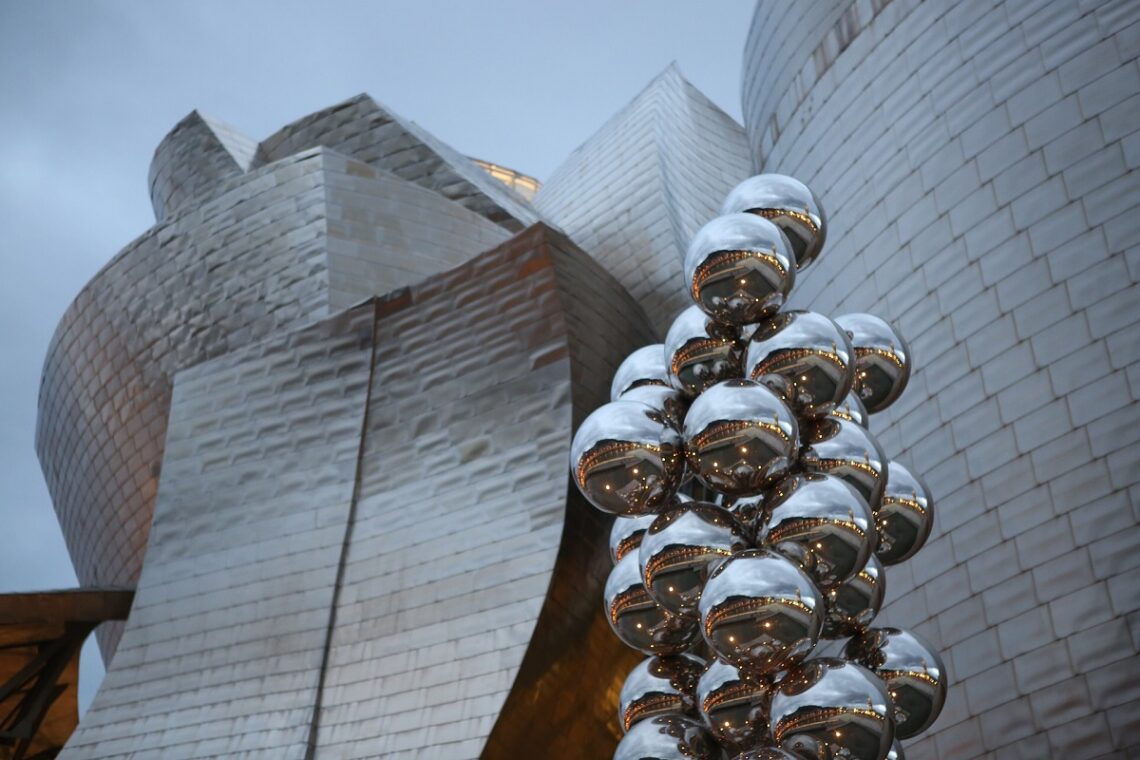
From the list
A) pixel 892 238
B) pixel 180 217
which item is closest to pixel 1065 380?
pixel 892 238

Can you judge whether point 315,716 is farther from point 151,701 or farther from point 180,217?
point 180,217

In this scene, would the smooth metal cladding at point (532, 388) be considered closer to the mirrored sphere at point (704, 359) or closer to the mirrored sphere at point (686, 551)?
Answer: the mirrored sphere at point (704, 359)

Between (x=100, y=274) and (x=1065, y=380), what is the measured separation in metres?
7.33

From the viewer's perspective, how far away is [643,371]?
12.4 ft

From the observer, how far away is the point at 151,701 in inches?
331

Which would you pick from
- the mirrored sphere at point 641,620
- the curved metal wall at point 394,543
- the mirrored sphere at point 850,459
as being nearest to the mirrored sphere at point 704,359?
the mirrored sphere at point 850,459

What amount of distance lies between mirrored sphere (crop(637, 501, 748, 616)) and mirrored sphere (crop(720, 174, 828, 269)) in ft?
2.60

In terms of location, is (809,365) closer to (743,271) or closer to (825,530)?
(743,271)

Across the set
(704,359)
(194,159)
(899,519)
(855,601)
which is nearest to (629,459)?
(704,359)

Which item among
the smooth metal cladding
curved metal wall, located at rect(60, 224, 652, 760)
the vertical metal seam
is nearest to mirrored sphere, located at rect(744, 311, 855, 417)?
the smooth metal cladding

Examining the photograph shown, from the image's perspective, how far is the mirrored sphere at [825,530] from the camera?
2895 millimetres

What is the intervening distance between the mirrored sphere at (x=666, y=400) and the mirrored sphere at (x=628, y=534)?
9.7 inches

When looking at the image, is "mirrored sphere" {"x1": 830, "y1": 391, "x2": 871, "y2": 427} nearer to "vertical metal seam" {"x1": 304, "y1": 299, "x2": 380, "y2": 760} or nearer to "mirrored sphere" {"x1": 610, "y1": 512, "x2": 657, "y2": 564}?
"mirrored sphere" {"x1": 610, "y1": 512, "x2": 657, "y2": 564}

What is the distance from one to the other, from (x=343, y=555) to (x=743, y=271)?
5517 millimetres
